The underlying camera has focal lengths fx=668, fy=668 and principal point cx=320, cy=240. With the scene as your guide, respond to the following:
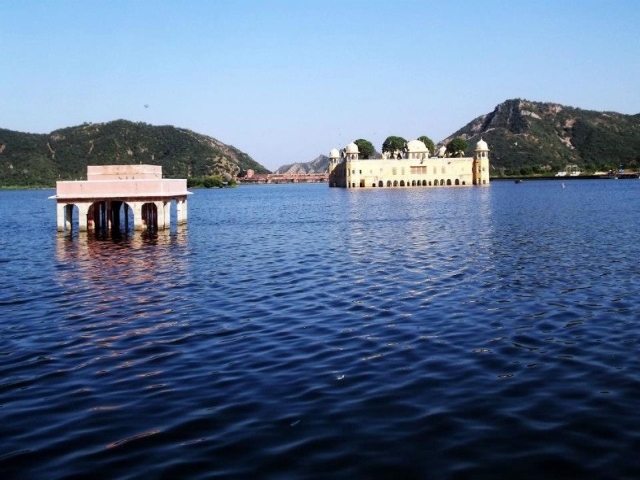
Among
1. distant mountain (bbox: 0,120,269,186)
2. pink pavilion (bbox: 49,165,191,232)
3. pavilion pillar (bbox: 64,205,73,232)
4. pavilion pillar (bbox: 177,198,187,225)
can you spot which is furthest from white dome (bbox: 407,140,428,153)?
pavilion pillar (bbox: 64,205,73,232)

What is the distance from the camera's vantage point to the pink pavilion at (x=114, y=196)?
3750 cm

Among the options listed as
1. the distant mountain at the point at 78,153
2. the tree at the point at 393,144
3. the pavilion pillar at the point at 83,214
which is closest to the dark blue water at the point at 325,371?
the pavilion pillar at the point at 83,214

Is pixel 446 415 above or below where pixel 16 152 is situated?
below

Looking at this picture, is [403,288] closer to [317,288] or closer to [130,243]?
[317,288]

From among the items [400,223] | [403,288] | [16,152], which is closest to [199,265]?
[403,288]

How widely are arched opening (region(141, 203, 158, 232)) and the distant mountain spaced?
119m

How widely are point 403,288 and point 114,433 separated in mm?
10790

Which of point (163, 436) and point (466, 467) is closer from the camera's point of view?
point (466, 467)

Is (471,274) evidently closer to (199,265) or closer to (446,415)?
(199,265)

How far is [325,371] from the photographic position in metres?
10.2

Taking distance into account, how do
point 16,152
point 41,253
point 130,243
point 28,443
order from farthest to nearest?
point 16,152 → point 130,243 → point 41,253 → point 28,443

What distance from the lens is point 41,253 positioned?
29.4 meters

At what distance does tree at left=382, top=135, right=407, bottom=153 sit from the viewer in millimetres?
163625

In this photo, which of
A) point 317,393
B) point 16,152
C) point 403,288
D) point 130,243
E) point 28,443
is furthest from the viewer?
point 16,152
